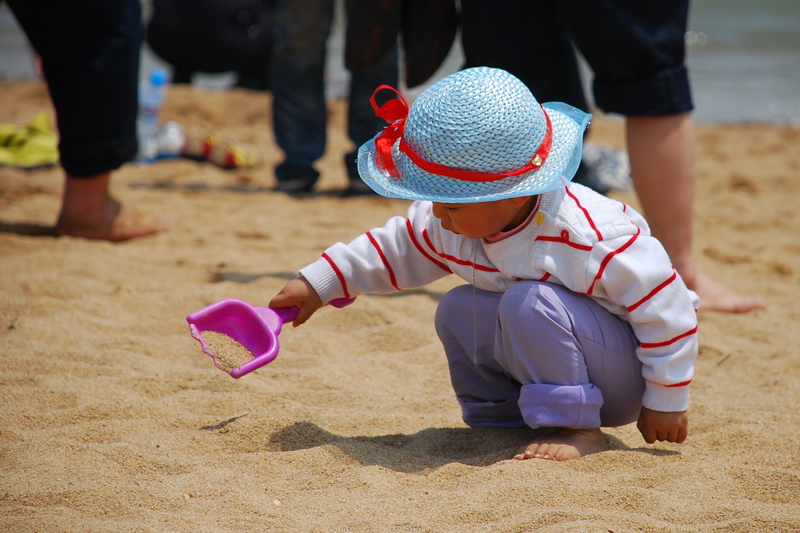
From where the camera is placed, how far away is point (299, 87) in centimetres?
400

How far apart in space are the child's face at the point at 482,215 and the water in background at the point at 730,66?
5.22 m

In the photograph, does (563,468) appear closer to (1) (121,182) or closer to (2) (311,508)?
(2) (311,508)

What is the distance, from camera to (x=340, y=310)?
7.95 ft

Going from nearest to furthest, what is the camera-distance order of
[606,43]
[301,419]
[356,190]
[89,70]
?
[301,419], [606,43], [89,70], [356,190]

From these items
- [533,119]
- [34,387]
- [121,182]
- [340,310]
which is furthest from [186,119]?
[533,119]

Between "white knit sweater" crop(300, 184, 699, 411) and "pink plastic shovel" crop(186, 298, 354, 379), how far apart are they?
0.38m

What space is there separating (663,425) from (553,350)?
27 centimetres

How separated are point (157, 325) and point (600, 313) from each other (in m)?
1.24

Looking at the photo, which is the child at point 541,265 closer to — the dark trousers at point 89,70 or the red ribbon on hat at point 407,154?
the red ribbon on hat at point 407,154

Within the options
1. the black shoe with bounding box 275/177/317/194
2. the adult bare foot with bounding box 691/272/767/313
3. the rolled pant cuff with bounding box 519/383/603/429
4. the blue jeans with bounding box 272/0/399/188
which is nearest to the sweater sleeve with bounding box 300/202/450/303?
the rolled pant cuff with bounding box 519/383/603/429

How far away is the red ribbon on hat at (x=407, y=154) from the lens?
148 cm

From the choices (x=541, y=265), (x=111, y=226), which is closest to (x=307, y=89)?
(x=111, y=226)

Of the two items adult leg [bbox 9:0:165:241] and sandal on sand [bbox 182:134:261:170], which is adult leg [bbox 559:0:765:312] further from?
sandal on sand [bbox 182:134:261:170]

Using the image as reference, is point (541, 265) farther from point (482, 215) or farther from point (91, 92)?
point (91, 92)
